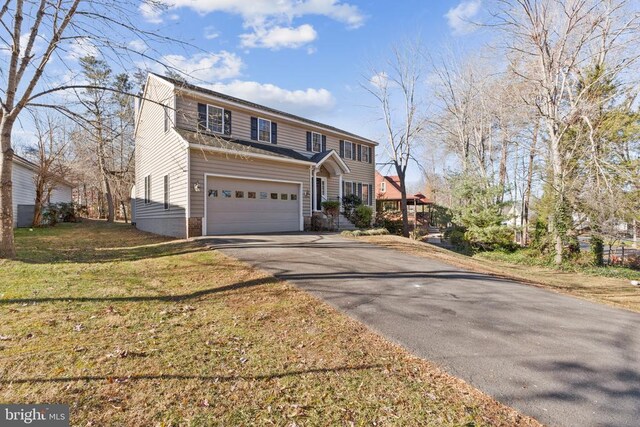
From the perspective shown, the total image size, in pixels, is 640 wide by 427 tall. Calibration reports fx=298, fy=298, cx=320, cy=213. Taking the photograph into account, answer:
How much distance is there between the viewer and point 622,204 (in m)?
10.4

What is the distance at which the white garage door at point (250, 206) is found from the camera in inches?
463

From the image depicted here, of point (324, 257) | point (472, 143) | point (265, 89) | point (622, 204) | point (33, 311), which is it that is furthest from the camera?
point (472, 143)

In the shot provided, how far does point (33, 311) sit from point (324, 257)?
5900 millimetres

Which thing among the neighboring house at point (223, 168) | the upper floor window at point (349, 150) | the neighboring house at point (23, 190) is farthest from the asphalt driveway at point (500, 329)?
the neighboring house at point (23, 190)

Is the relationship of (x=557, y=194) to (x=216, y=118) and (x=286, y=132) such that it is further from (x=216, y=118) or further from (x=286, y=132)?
(x=216, y=118)

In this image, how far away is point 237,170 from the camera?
12.2 m

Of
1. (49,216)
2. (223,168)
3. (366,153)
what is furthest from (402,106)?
(49,216)

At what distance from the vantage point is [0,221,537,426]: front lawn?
2.45 metres

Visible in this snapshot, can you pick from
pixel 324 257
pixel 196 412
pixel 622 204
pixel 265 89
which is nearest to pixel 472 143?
pixel 622 204

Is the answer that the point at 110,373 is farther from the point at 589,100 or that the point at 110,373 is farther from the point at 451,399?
the point at 589,100

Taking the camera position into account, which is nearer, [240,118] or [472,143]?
[240,118]

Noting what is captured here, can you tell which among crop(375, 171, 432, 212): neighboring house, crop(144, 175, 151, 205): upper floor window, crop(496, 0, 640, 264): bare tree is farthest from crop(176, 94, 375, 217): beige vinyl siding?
crop(496, 0, 640, 264): bare tree
